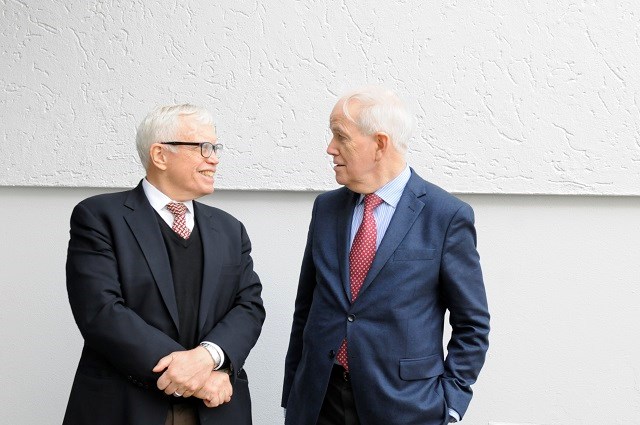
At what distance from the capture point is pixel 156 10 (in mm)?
4348

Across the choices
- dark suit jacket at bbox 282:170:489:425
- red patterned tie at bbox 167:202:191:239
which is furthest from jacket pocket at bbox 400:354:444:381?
red patterned tie at bbox 167:202:191:239

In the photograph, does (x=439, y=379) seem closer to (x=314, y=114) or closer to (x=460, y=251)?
(x=460, y=251)

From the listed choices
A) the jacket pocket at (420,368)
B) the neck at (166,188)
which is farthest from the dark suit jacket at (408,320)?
the neck at (166,188)

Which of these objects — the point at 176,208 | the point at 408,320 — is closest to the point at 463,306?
the point at 408,320

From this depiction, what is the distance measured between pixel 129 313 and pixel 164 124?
0.68 metres

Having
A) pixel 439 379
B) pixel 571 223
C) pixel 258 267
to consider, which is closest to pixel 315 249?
pixel 439 379

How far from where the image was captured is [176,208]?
10.5 ft

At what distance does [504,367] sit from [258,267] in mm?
1251

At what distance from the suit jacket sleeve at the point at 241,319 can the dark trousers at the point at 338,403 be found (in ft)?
1.10

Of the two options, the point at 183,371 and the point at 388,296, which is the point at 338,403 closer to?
the point at 388,296

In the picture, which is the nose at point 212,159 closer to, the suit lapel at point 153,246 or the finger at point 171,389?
the suit lapel at point 153,246

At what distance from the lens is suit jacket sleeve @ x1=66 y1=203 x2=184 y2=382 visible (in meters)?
2.92

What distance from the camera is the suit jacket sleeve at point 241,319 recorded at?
3104mm

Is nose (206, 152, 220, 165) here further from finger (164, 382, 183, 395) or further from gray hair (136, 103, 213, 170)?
finger (164, 382, 183, 395)
